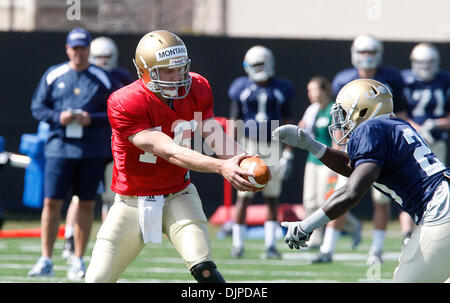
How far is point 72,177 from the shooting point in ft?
22.1

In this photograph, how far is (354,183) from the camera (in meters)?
3.86

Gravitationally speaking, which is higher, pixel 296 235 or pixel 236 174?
pixel 236 174

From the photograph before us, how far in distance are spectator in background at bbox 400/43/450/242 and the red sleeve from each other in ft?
14.1

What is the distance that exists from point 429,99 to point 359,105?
4.16 metres

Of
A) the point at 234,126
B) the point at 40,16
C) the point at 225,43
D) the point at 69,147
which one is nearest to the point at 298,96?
the point at 225,43

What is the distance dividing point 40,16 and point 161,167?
37.8 feet

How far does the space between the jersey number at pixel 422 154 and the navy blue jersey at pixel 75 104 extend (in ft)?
10.7

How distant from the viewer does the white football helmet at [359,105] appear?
14.2 ft

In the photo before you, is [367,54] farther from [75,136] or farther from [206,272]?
[206,272]

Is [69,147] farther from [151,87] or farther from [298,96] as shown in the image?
[298,96]

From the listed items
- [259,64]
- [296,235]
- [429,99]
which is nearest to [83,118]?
[259,64]

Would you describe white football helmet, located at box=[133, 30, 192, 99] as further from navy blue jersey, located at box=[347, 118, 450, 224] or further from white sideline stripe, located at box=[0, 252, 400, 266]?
white sideline stripe, located at box=[0, 252, 400, 266]

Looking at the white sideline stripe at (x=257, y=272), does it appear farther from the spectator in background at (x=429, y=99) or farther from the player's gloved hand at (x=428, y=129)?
the player's gloved hand at (x=428, y=129)

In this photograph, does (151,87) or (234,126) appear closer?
(151,87)
